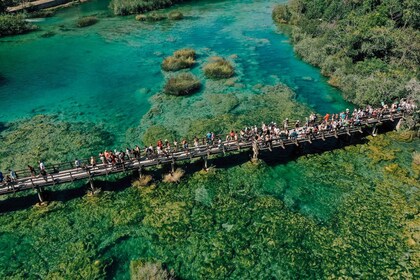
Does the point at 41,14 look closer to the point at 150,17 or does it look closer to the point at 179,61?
the point at 150,17

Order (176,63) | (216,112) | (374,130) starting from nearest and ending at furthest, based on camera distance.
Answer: (374,130)
(216,112)
(176,63)

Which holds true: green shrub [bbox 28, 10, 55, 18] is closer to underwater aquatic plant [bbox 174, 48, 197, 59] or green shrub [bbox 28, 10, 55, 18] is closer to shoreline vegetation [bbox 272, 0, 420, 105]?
underwater aquatic plant [bbox 174, 48, 197, 59]

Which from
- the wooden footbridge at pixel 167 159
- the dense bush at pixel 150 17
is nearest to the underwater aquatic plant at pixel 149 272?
the wooden footbridge at pixel 167 159

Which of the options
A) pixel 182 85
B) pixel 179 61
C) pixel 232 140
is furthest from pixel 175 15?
pixel 232 140

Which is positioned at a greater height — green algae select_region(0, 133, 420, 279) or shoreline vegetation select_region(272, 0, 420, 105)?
shoreline vegetation select_region(272, 0, 420, 105)

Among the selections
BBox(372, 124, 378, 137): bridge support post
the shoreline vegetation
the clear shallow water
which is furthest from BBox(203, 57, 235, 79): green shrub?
BBox(372, 124, 378, 137): bridge support post

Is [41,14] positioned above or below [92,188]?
above

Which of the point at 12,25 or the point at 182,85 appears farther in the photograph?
the point at 12,25
